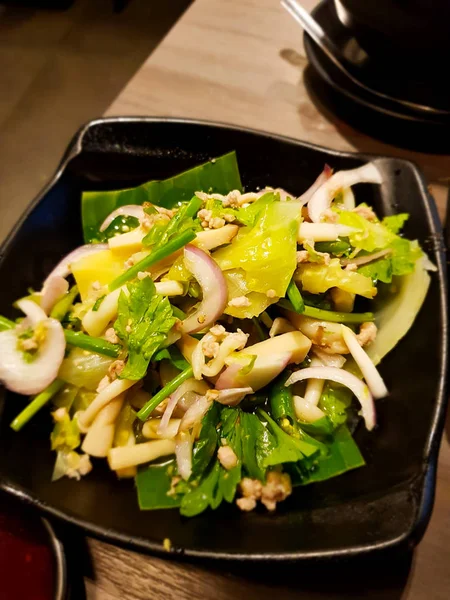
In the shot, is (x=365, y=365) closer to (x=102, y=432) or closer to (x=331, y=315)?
(x=331, y=315)

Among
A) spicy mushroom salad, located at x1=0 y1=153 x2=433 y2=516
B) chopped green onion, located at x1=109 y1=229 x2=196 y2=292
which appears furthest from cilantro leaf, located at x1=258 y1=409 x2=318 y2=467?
chopped green onion, located at x1=109 y1=229 x2=196 y2=292

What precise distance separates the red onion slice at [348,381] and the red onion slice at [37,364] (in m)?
0.67

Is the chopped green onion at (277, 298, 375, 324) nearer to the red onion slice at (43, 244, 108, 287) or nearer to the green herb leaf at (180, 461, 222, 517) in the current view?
the green herb leaf at (180, 461, 222, 517)

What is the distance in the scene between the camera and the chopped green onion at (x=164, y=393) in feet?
4.54

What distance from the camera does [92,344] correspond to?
148 cm

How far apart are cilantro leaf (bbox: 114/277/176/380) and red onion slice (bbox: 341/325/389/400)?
1.63ft

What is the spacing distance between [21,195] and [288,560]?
2672 millimetres

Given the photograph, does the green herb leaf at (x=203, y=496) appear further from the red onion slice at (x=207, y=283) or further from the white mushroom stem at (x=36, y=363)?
the white mushroom stem at (x=36, y=363)

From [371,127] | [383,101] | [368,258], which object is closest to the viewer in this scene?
[368,258]

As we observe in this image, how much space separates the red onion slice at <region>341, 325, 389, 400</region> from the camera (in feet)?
4.73

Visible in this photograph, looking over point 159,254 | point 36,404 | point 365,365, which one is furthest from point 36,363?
point 365,365

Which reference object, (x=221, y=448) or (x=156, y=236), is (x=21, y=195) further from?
(x=221, y=448)

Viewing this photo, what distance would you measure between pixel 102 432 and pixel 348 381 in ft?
2.34

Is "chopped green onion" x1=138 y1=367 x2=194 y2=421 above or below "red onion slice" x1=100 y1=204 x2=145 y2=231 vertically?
below
